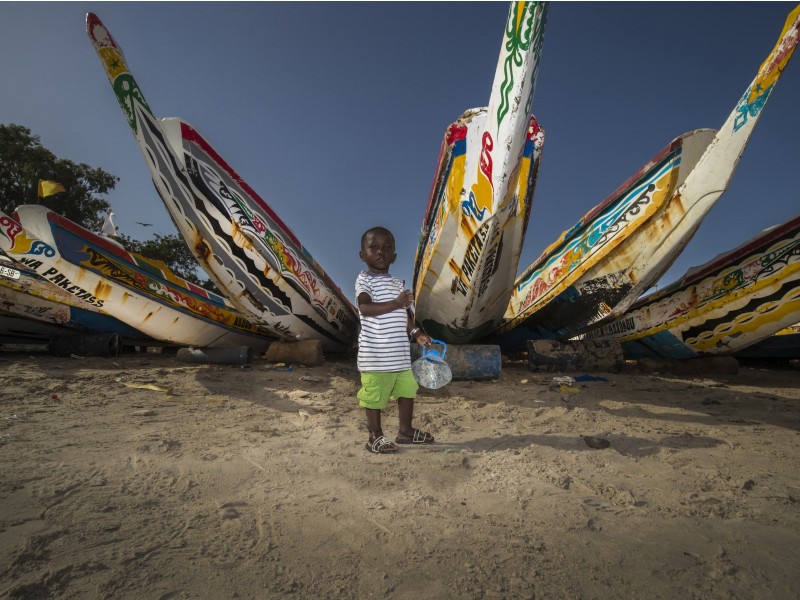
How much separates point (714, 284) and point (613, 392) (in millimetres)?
2006

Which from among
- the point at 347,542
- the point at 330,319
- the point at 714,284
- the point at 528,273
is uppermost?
the point at 528,273

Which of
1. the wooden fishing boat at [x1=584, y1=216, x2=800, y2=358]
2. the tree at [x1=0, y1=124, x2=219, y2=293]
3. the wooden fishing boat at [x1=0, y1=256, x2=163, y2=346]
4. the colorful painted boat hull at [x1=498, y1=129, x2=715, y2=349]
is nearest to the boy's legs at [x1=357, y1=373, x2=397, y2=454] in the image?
the colorful painted boat hull at [x1=498, y1=129, x2=715, y2=349]

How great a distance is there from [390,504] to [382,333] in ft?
3.45

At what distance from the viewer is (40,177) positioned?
1571cm

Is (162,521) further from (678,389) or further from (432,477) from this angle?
(678,389)

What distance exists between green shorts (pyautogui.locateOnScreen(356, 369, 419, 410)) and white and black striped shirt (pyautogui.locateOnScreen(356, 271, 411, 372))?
0.16ft

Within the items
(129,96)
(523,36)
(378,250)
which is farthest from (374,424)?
(129,96)

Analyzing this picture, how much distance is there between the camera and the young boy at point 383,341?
7.61 feet

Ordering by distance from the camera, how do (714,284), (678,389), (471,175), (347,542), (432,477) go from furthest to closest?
(714,284) < (678,389) < (471,175) < (432,477) < (347,542)

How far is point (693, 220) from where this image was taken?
12.6 feet

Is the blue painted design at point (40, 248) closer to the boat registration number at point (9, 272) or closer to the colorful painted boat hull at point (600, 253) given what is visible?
the boat registration number at point (9, 272)

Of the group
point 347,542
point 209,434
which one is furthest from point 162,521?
point 209,434

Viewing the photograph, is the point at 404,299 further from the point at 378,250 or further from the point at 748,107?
the point at 748,107

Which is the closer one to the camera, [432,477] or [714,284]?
[432,477]
